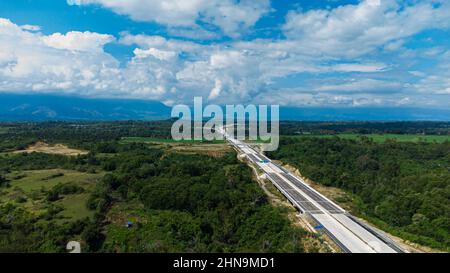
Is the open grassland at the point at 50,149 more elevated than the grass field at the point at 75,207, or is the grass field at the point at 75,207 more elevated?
the open grassland at the point at 50,149

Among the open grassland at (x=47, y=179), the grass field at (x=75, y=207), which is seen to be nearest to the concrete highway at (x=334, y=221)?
the grass field at (x=75, y=207)

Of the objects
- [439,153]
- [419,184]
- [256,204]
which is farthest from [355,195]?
[439,153]

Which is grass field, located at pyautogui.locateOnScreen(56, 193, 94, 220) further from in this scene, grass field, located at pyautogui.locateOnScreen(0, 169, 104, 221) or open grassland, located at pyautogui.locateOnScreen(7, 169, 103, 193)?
open grassland, located at pyautogui.locateOnScreen(7, 169, 103, 193)

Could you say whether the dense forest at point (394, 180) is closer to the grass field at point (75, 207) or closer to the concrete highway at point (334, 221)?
the concrete highway at point (334, 221)

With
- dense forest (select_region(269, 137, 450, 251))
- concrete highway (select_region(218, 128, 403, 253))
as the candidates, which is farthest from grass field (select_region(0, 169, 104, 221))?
dense forest (select_region(269, 137, 450, 251))

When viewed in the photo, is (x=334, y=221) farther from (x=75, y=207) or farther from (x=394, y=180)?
(x=394, y=180)
